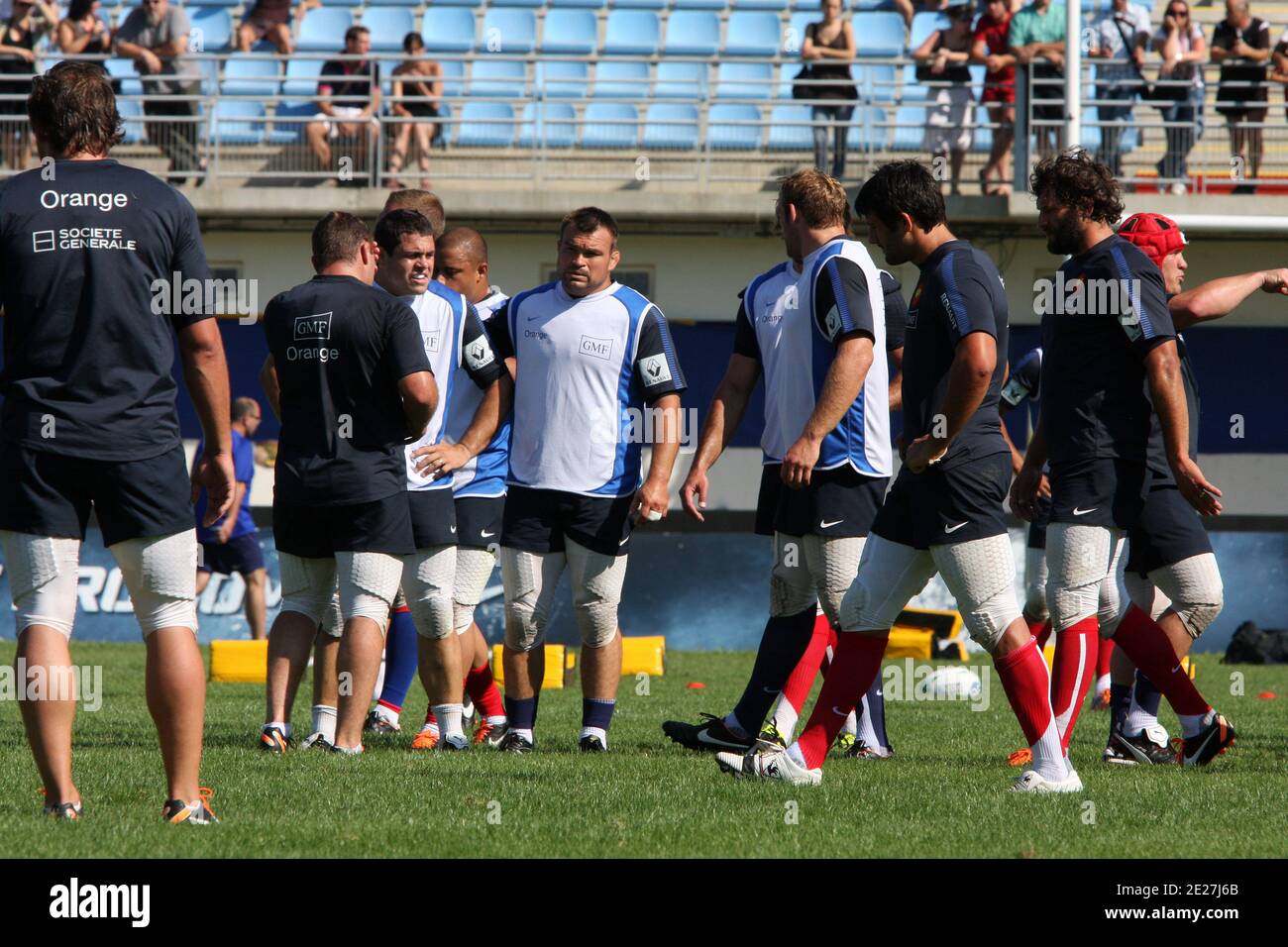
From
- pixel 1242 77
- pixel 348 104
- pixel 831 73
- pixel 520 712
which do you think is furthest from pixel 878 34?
pixel 520 712

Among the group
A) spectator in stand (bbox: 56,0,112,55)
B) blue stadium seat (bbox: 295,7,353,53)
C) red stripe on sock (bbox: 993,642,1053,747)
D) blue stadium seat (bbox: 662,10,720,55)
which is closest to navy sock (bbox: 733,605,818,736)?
red stripe on sock (bbox: 993,642,1053,747)

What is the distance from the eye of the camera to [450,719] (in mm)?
7320

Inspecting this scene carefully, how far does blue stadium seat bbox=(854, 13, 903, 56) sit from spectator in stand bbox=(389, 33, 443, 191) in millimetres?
5246

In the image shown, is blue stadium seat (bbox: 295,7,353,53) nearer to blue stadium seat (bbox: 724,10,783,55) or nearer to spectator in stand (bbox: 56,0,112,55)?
spectator in stand (bbox: 56,0,112,55)

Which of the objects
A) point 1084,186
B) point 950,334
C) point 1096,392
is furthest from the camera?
point 1096,392

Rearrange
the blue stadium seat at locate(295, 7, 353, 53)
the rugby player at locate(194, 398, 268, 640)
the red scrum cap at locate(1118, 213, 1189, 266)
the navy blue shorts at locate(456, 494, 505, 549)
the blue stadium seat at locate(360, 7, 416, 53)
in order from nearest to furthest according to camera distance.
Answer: the red scrum cap at locate(1118, 213, 1189, 266) → the navy blue shorts at locate(456, 494, 505, 549) → the rugby player at locate(194, 398, 268, 640) → the blue stadium seat at locate(295, 7, 353, 53) → the blue stadium seat at locate(360, 7, 416, 53)

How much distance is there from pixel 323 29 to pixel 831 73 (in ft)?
23.0

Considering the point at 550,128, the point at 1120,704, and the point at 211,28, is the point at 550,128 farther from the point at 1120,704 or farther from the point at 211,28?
the point at 1120,704

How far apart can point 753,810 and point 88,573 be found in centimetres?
1206

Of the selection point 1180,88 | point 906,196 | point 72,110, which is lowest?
point 906,196

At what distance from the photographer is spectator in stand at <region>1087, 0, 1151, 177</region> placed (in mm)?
17578

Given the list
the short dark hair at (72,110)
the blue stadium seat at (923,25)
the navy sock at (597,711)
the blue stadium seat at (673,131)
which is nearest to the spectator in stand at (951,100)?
the blue stadium seat at (923,25)

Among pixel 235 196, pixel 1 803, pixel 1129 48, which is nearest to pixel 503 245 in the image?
pixel 235 196

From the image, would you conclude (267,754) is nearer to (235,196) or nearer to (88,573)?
(88,573)
